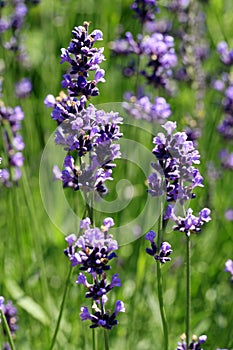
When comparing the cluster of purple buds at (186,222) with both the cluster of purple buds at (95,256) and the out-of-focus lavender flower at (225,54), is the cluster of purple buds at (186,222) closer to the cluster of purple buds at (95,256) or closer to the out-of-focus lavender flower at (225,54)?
the cluster of purple buds at (95,256)

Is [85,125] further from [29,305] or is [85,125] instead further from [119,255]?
[119,255]

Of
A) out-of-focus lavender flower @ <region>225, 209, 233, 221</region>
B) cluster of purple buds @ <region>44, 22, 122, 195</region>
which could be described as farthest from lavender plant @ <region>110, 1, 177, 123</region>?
cluster of purple buds @ <region>44, 22, 122, 195</region>

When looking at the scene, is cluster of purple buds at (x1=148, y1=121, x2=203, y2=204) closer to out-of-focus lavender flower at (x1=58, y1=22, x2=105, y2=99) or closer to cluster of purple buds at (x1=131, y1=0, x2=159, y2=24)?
out-of-focus lavender flower at (x1=58, y1=22, x2=105, y2=99)

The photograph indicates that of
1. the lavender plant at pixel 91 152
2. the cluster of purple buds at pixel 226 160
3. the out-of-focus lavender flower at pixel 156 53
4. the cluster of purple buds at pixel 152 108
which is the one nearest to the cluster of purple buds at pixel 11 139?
the cluster of purple buds at pixel 152 108

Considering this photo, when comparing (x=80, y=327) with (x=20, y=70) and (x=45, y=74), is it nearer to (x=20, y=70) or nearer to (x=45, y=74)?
(x=45, y=74)

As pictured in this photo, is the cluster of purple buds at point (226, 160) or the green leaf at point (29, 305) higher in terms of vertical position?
the cluster of purple buds at point (226, 160)
